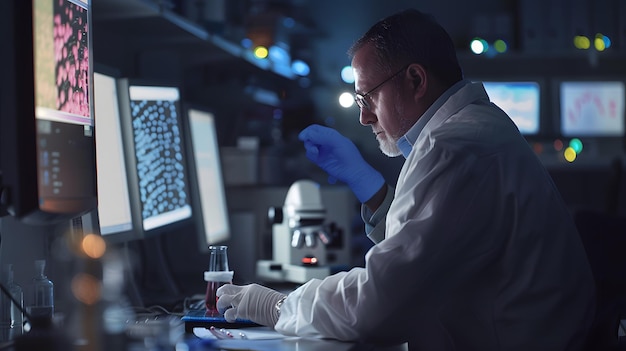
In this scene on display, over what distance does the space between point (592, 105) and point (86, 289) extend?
4615mm

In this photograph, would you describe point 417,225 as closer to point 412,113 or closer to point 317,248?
point 412,113

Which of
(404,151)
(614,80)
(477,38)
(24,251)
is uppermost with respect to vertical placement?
(477,38)

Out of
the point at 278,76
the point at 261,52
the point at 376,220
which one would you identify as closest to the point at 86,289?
the point at 376,220

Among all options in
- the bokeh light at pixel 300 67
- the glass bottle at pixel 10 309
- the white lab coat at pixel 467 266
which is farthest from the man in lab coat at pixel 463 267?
the bokeh light at pixel 300 67

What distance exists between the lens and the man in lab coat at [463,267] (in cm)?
132

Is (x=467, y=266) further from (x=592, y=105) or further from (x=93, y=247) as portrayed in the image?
(x=592, y=105)

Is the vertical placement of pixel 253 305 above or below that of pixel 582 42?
below

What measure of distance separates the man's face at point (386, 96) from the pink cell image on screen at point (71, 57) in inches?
25.3

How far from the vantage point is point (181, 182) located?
2.29m

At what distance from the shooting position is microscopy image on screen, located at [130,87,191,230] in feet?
6.46

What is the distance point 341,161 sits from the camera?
222 cm

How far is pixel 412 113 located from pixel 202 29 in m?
1.10

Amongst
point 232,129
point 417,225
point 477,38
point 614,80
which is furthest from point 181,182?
point 614,80

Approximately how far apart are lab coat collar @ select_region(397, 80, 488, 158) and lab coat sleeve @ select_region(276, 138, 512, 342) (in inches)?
9.4
